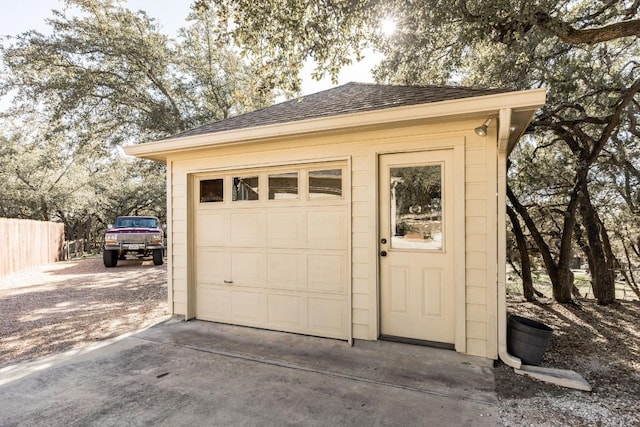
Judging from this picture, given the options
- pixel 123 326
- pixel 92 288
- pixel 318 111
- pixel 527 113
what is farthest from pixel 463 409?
pixel 92 288

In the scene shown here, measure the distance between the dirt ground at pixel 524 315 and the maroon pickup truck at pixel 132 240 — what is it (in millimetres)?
2440

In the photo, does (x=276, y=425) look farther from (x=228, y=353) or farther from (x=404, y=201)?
(x=404, y=201)

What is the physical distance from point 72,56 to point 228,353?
8736 mm

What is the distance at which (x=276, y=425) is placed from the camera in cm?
230

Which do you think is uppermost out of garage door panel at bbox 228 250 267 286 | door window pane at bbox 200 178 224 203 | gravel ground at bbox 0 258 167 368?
door window pane at bbox 200 178 224 203

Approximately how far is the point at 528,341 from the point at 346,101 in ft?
10.9

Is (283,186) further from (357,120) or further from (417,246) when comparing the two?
(417,246)

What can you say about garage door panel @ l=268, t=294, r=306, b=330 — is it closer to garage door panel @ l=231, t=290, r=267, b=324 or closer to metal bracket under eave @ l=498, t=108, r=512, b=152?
garage door panel @ l=231, t=290, r=267, b=324

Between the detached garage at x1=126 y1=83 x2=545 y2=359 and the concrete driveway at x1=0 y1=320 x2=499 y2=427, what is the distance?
17.3 inches

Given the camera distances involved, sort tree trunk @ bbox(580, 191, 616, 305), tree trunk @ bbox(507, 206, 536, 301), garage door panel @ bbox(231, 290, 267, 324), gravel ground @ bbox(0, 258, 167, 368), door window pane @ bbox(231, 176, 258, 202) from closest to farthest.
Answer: gravel ground @ bbox(0, 258, 167, 368), garage door panel @ bbox(231, 290, 267, 324), door window pane @ bbox(231, 176, 258, 202), tree trunk @ bbox(580, 191, 616, 305), tree trunk @ bbox(507, 206, 536, 301)

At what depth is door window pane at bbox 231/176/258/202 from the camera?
446cm

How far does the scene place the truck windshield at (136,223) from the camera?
11.3 meters

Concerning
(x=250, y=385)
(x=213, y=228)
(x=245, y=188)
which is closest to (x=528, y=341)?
(x=250, y=385)

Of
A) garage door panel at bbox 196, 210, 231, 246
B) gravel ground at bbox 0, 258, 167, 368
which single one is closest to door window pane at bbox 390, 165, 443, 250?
garage door panel at bbox 196, 210, 231, 246
